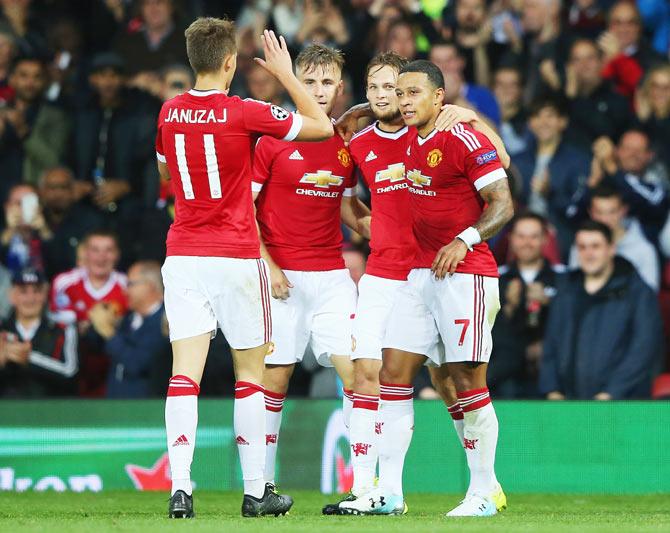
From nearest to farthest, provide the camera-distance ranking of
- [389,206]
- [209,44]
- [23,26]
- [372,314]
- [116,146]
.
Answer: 1. [209,44]
2. [372,314]
3. [389,206]
4. [116,146]
5. [23,26]

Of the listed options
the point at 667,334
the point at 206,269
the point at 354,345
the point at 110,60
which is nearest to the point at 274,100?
the point at 110,60

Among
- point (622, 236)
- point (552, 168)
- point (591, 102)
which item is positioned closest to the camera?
point (622, 236)

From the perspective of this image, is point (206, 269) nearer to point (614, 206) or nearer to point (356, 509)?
point (356, 509)

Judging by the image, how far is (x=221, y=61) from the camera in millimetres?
7691

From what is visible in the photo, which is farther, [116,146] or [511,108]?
[116,146]

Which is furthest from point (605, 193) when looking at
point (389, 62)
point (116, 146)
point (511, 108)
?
point (116, 146)

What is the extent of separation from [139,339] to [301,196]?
3679 mm

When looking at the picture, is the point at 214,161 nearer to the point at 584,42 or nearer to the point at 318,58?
the point at 318,58

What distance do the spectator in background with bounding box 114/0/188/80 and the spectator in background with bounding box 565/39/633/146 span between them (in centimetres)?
417

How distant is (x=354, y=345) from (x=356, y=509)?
109 centimetres

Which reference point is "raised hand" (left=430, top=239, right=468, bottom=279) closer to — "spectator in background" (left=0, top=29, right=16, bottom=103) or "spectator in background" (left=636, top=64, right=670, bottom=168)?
"spectator in background" (left=636, top=64, right=670, bottom=168)

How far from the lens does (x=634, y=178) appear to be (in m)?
13.0

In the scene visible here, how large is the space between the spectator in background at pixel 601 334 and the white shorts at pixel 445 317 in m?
3.42

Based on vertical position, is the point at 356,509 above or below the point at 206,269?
below
